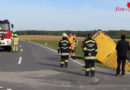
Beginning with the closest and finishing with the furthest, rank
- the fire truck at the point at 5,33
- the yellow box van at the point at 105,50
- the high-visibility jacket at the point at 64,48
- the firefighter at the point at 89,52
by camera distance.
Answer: the firefighter at the point at 89,52, the high-visibility jacket at the point at 64,48, the yellow box van at the point at 105,50, the fire truck at the point at 5,33

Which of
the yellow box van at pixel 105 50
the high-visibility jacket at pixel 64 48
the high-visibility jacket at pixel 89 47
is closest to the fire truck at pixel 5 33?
the yellow box van at pixel 105 50

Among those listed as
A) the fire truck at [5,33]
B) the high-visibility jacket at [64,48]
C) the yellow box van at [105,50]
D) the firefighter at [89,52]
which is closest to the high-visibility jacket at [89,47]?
the firefighter at [89,52]

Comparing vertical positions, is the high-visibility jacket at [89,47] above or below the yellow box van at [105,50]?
above

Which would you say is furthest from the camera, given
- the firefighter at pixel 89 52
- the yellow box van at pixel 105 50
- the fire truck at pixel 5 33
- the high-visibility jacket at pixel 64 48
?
the fire truck at pixel 5 33

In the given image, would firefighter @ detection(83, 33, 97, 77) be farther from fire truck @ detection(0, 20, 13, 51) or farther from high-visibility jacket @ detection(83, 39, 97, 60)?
fire truck @ detection(0, 20, 13, 51)

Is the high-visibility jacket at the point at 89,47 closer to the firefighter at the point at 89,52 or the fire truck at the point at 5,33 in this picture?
the firefighter at the point at 89,52

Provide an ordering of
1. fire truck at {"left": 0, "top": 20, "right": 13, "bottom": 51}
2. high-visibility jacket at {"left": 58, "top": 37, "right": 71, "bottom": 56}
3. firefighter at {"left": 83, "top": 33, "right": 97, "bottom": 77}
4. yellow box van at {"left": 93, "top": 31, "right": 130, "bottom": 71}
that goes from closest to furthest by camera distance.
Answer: firefighter at {"left": 83, "top": 33, "right": 97, "bottom": 77}
high-visibility jacket at {"left": 58, "top": 37, "right": 71, "bottom": 56}
yellow box van at {"left": 93, "top": 31, "right": 130, "bottom": 71}
fire truck at {"left": 0, "top": 20, "right": 13, "bottom": 51}

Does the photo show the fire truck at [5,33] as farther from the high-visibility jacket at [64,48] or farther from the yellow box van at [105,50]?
the high-visibility jacket at [64,48]

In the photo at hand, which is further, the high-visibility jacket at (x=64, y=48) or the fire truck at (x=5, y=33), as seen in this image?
the fire truck at (x=5, y=33)

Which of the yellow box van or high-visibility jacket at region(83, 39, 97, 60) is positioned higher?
high-visibility jacket at region(83, 39, 97, 60)

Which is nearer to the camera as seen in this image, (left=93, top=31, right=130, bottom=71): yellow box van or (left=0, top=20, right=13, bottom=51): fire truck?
(left=93, top=31, right=130, bottom=71): yellow box van

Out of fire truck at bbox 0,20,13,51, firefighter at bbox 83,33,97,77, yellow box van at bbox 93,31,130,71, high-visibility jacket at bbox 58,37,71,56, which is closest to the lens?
firefighter at bbox 83,33,97,77

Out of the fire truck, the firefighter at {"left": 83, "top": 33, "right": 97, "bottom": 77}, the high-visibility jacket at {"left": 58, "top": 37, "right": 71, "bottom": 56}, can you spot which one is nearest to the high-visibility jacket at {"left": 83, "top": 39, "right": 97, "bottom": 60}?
the firefighter at {"left": 83, "top": 33, "right": 97, "bottom": 77}

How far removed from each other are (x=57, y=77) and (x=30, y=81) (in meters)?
1.28
